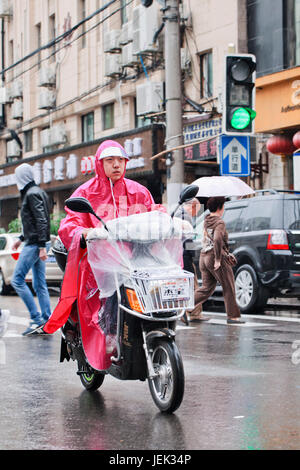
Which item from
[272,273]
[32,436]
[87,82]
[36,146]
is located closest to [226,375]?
[32,436]

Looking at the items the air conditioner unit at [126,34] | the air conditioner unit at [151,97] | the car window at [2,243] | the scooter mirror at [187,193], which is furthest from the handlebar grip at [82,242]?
the air conditioner unit at [126,34]

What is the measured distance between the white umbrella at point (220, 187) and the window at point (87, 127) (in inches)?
663

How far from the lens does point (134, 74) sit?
26.4m

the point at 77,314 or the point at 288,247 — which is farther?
the point at 288,247

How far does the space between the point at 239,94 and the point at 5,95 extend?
25.5m

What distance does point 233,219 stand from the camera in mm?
13781

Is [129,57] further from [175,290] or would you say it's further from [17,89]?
[175,290]

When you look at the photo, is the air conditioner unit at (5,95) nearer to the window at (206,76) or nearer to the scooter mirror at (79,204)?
the window at (206,76)

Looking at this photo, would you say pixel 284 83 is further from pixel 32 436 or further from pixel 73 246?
pixel 32 436

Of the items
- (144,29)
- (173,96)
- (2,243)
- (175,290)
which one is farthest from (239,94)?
(144,29)

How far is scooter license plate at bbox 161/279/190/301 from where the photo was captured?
5.14 m

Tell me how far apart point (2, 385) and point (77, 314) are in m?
0.98

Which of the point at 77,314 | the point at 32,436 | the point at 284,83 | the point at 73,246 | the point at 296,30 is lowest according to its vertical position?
the point at 32,436

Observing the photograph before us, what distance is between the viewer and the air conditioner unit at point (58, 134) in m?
31.0
